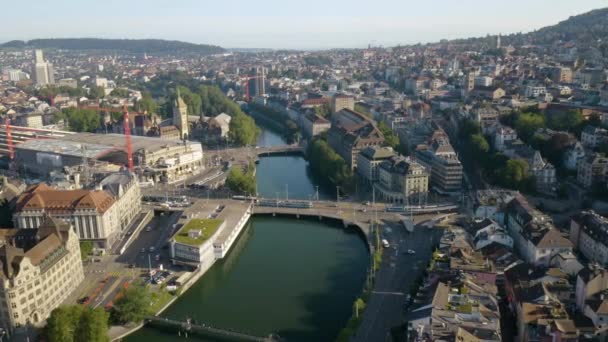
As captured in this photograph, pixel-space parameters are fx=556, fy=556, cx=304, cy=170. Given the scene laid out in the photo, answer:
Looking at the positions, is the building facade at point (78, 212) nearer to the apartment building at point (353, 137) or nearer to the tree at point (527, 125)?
the apartment building at point (353, 137)

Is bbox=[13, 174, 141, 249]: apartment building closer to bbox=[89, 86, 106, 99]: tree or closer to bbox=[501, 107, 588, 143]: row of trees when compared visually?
bbox=[501, 107, 588, 143]: row of trees

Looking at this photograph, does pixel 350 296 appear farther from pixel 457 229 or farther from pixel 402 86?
pixel 402 86

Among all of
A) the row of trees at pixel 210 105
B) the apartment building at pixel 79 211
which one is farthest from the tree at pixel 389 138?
the apartment building at pixel 79 211

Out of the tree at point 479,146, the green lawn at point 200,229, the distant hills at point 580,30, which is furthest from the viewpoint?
the distant hills at point 580,30

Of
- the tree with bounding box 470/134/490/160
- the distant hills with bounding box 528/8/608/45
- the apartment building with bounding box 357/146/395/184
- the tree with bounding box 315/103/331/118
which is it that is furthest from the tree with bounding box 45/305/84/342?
the distant hills with bounding box 528/8/608/45

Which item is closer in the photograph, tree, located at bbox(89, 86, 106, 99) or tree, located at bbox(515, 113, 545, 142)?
tree, located at bbox(515, 113, 545, 142)

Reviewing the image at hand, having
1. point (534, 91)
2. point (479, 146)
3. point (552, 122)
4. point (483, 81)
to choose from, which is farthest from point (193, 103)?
point (552, 122)
